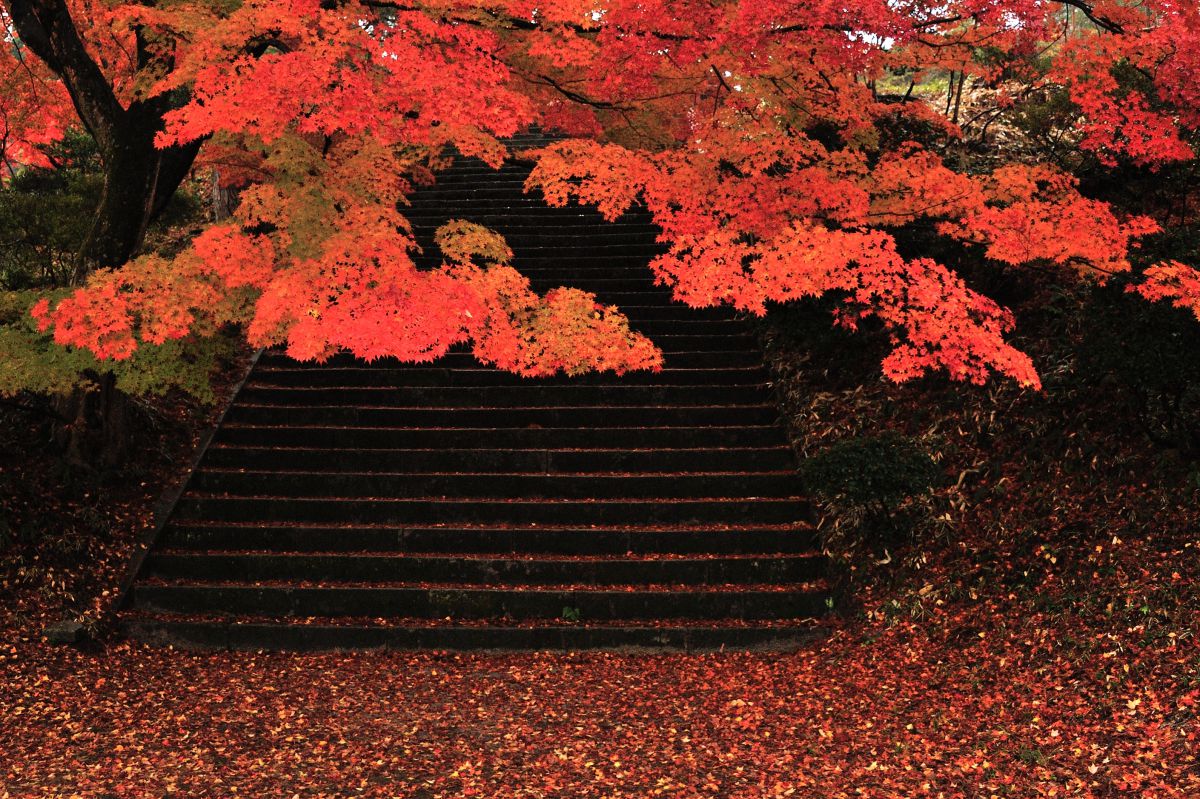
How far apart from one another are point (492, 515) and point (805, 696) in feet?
12.3

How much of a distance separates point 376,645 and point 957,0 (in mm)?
7724

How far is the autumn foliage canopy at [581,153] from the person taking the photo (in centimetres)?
746

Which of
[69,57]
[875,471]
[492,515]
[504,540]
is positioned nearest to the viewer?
[875,471]

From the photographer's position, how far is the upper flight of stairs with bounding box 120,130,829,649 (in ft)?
27.5

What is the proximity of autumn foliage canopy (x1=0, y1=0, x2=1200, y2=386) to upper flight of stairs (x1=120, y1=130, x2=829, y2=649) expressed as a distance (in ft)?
3.46

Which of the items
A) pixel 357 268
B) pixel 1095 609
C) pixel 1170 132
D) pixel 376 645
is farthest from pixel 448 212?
pixel 1095 609

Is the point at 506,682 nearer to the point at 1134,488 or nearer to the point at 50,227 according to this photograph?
the point at 1134,488

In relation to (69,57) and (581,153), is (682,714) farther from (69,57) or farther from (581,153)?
(69,57)

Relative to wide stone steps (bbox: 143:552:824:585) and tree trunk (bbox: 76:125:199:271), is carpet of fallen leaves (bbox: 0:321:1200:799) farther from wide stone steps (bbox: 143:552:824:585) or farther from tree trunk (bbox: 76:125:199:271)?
tree trunk (bbox: 76:125:199:271)

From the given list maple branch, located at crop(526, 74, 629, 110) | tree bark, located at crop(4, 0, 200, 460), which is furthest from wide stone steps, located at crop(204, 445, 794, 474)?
maple branch, located at crop(526, 74, 629, 110)

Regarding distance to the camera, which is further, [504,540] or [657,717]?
[504,540]

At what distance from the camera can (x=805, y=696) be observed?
22.9 feet

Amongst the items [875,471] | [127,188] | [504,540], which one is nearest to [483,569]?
[504,540]

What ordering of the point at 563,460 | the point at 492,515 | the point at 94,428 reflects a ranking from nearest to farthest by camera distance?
the point at 492,515, the point at 94,428, the point at 563,460
